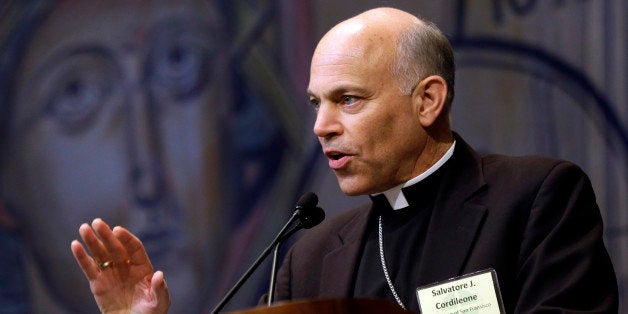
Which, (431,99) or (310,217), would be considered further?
(431,99)

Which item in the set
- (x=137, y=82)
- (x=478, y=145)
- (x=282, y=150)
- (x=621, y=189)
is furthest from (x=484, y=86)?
(x=137, y=82)

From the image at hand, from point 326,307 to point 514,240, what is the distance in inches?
37.9

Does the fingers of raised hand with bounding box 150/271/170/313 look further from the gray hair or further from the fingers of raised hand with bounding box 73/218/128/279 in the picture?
the gray hair

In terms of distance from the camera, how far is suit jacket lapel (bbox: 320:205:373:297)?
283cm

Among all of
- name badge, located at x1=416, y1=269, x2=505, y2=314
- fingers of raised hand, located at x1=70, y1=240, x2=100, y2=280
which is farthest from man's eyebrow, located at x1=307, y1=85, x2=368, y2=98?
fingers of raised hand, located at x1=70, y1=240, x2=100, y2=280

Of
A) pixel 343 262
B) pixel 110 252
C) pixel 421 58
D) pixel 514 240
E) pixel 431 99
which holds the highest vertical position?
pixel 421 58

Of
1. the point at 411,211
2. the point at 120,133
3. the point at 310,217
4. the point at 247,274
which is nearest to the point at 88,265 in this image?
the point at 247,274

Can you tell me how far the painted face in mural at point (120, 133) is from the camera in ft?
13.6

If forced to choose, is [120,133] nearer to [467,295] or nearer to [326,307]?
[467,295]

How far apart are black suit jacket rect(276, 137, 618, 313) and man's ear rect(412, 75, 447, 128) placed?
0.44ft

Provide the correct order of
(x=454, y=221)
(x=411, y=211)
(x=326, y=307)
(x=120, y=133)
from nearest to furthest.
Result: 1. (x=326, y=307)
2. (x=454, y=221)
3. (x=411, y=211)
4. (x=120, y=133)

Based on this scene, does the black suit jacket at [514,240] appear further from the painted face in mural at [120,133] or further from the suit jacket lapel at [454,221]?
the painted face in mural at [120,133]

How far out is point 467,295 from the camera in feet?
7.41

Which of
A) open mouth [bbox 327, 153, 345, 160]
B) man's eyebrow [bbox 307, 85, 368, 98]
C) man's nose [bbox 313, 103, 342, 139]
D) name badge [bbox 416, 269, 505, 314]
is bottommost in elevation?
name badge [bbox 416, 269, 505, 314]
